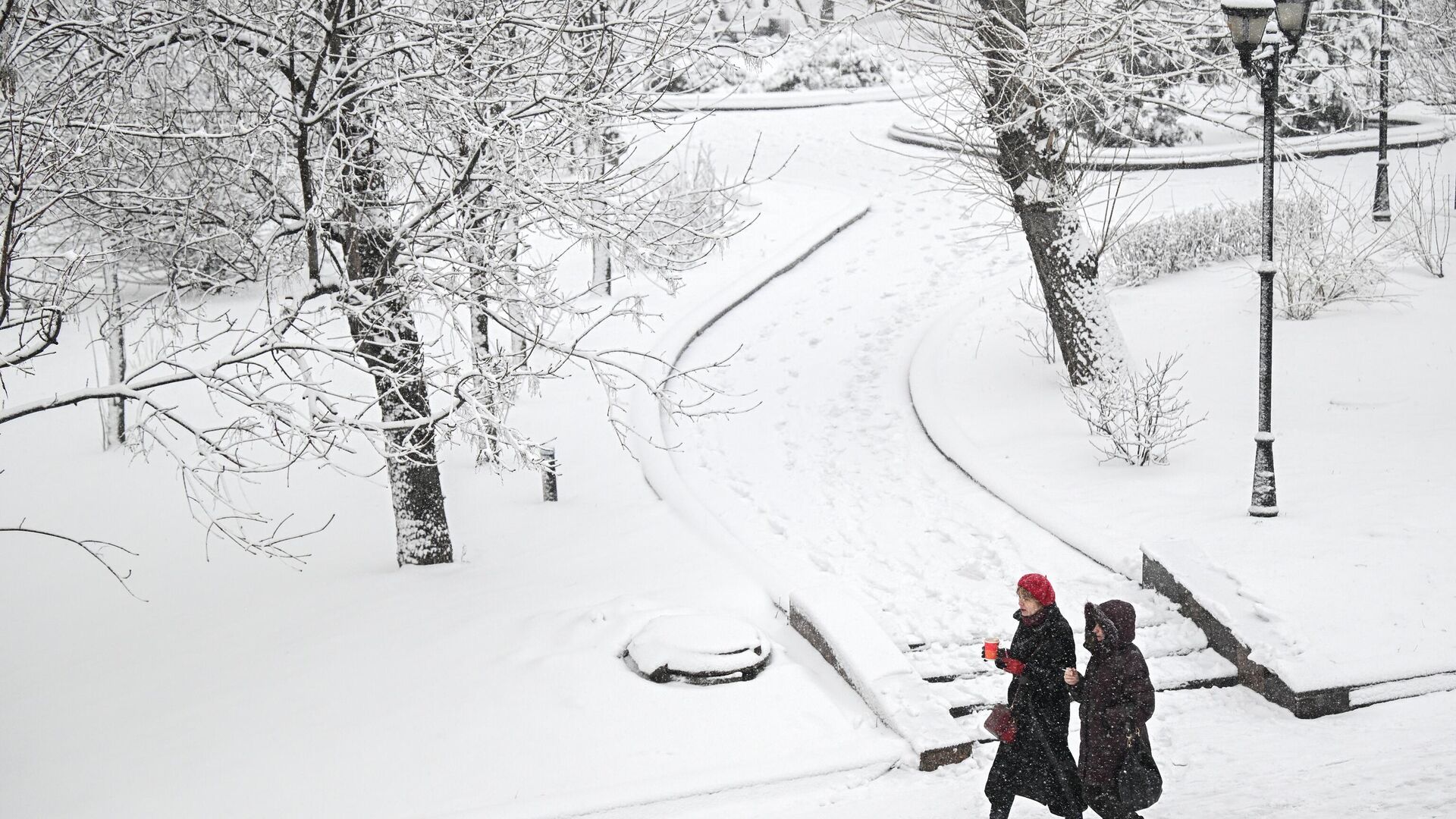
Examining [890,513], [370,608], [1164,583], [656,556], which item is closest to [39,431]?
[370,608]

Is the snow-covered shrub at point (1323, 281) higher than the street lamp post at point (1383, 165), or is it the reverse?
the street lamp post at point (1383, 165)

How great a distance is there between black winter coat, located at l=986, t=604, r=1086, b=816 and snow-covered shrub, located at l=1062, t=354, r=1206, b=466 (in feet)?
20.2

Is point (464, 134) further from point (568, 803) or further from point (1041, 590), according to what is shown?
point (1041, 590)

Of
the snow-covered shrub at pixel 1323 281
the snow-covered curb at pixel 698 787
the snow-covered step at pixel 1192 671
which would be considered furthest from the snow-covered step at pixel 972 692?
the snow-covered shrub at pixel 1323 281

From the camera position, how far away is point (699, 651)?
24.7ft

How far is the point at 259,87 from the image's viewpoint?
8.27m

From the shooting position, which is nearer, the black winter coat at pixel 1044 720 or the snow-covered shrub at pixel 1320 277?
the black winter coat at pixel 1044 720

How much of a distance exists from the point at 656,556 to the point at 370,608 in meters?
2.51

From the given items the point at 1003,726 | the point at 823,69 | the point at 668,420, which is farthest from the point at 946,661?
the point at 823,69

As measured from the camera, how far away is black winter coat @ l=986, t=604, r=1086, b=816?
5.42m

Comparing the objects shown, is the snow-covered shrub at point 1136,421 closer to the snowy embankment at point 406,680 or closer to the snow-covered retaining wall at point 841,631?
the snow-covered retaining wall at point 841,631

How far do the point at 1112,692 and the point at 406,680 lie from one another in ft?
15.8

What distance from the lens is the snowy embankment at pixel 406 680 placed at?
656cm

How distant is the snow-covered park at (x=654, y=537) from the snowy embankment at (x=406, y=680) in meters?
0.03
